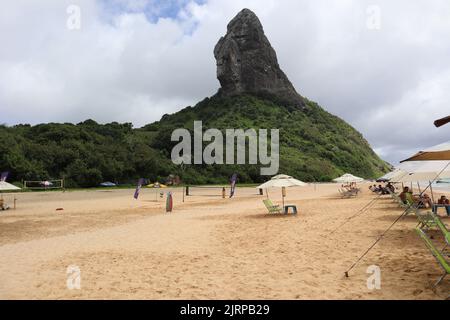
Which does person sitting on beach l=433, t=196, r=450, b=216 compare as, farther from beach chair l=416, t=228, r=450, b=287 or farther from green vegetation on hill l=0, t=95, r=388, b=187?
green vegetation on hill l=0, t=95, r=388, b=187

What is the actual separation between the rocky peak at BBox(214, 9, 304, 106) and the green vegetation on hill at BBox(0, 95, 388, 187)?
13.1 feet

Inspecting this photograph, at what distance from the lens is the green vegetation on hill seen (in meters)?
49.4

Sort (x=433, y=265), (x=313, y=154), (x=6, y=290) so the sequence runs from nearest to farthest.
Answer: (x=6, y=290)
(x=433, y=265)
(x=313, y=154)

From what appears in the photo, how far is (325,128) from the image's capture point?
11000 cm

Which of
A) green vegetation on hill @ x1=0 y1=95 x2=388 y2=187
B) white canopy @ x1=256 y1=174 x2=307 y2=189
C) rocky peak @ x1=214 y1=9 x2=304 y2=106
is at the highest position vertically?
rocky peak @ x1=214 y1=9 x2=304 y2=106

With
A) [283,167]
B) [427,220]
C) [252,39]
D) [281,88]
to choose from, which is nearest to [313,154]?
[283,167]

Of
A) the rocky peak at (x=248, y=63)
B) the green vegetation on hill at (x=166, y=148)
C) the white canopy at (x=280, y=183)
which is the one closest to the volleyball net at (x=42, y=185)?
the green vegetation on hill at (x=166, y=148)

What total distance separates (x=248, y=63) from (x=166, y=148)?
5195cm

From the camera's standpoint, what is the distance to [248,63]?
107 metres

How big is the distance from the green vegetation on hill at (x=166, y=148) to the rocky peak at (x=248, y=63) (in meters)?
4.00

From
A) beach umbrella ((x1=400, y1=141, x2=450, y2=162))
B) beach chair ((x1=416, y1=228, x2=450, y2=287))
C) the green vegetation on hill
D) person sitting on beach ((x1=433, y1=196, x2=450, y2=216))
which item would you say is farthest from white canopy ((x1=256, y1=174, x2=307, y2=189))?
the green vegetation on hill

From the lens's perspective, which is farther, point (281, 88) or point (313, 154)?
point (281, 88)
